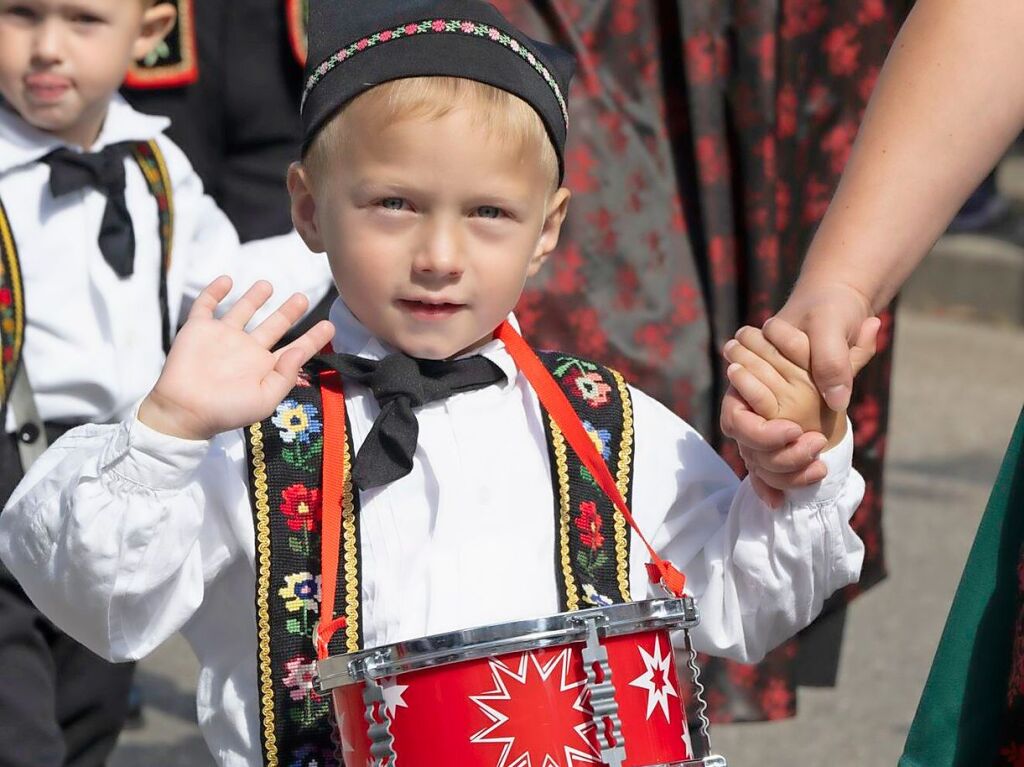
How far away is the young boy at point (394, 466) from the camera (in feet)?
6.69

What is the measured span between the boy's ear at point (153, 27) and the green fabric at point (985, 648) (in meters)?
1.97

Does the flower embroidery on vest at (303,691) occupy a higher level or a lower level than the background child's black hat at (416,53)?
lower

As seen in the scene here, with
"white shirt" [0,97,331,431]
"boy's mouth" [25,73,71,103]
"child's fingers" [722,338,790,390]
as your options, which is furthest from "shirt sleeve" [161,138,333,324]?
"child's fingers" [722,338,790,390]

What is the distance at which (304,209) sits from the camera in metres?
2.28

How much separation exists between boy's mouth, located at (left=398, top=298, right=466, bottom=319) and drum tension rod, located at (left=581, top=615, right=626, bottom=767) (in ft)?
1.45

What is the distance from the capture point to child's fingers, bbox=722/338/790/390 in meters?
2.04

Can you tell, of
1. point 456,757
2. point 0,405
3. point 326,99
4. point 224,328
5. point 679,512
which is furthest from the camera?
point 0,405

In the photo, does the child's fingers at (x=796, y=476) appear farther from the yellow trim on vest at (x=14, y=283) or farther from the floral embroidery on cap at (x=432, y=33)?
the yellow trim on vest at (x=14, y=283)

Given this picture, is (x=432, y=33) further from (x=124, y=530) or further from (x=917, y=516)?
(x=917, y=516)

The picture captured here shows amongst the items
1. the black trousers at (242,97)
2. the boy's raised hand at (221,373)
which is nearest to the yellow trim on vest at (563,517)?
the boy's raised hand at (221,373)

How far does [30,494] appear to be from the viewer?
2.08 metres

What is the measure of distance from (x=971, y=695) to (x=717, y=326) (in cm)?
150

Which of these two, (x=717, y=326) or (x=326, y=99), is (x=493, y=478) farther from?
(x=717, y=326)

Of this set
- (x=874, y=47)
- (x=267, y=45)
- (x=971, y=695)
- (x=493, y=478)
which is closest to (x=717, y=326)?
(x=874, y=47)
